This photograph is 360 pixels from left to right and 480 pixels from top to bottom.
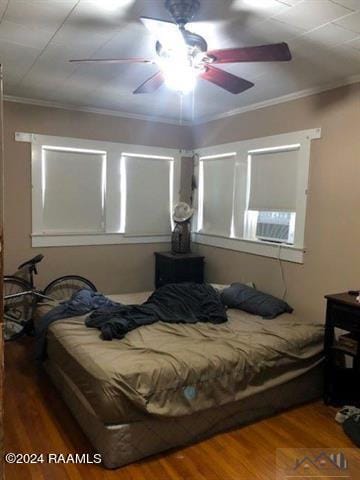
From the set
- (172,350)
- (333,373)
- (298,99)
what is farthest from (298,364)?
(298,99)

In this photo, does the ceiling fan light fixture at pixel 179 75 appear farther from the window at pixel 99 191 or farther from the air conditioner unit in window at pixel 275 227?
the window at pixel 99 191

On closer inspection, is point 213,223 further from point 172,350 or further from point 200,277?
point 172,350

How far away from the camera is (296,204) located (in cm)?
363

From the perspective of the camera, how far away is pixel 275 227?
13.0 ft

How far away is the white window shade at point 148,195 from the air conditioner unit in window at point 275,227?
1.37 m

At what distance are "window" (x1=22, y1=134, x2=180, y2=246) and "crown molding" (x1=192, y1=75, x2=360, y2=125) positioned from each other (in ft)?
2.26

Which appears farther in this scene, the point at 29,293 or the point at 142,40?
the point at 29,293

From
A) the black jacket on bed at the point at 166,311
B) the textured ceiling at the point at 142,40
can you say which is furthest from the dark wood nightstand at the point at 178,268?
the textured ceiling at the point at 142,40

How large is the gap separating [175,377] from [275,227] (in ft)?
7.18

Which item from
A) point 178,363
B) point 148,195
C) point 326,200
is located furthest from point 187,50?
point 148,195

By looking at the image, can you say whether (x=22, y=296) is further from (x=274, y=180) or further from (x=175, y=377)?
(x=274, y=180)

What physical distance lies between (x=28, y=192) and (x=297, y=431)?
136 inches

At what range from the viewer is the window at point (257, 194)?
11.9 ft

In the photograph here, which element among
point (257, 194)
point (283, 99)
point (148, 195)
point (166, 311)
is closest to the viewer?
point (166, 311)
